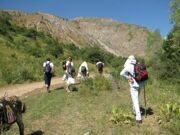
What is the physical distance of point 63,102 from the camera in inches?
689

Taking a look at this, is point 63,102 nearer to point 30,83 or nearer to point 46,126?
point 46,126

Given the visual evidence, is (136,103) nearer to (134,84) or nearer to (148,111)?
(134,84)

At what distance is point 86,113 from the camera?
15570mm

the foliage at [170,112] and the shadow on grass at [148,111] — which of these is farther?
the shadow on grass at [148,111]

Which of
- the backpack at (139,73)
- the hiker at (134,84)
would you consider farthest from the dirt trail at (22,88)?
the backpack at (139,73)

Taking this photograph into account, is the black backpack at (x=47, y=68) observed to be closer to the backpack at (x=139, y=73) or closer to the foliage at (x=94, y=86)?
the foliage at (x=94, y=86)

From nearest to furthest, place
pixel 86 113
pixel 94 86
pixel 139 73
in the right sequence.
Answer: pixel 139 73 < pixel 86 113 < pixel 94 86

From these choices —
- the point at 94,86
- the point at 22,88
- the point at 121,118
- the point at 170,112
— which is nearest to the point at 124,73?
the point at 121,118

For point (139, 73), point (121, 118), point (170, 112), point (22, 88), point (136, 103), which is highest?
point (139, 73)

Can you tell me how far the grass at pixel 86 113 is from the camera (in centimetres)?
1345

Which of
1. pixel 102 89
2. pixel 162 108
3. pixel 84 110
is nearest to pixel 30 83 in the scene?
pixel 102 89

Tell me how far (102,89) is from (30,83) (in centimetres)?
1118

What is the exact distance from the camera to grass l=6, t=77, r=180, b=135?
13453mm

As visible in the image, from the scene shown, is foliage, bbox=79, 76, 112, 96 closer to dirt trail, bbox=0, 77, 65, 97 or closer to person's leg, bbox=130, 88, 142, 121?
dirt trail, bbox=0, 77, 65, 97
